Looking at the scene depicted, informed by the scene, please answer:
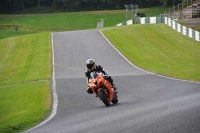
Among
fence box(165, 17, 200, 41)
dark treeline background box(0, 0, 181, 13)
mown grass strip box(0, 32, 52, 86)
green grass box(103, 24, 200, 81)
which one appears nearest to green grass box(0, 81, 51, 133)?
mown grass strip box(0, 32, 52, 86)

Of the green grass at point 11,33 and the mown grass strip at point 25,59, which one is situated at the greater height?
the mown grass strip at point 25,59

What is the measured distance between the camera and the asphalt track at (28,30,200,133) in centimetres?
1249

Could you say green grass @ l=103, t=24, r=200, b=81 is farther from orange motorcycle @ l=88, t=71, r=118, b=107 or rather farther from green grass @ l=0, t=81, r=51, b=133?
orange motorcycle @ l=88, t=71, r=118, b=107

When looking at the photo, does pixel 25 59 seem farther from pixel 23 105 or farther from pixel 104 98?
pixel 104 98

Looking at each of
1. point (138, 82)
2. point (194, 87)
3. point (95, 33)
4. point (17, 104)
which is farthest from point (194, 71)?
point (95, 33)

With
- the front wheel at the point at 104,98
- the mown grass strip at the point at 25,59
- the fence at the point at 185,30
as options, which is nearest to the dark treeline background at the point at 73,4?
the fence at the point at 185,30

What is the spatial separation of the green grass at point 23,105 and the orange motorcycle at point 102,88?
181 cm

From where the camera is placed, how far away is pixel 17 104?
21766 millimetres

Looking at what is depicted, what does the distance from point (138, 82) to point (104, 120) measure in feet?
38.9

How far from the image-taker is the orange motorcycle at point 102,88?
17497 mm

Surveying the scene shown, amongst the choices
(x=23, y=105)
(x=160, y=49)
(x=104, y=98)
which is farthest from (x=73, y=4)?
(x=104, y=98)

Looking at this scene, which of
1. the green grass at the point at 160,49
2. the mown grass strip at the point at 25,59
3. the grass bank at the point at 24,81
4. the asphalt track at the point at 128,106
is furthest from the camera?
the mown grass strip at the point at 25,59

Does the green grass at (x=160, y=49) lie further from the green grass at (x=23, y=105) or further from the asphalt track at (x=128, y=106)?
the green grass at (x=23, y=105)

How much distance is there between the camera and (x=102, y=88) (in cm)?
1762
